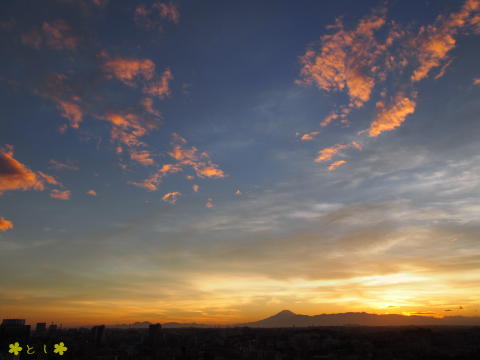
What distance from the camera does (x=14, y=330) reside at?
2522 inches

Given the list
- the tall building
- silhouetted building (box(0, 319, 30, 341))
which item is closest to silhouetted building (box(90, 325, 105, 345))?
the tall building

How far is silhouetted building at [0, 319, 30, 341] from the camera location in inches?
2487

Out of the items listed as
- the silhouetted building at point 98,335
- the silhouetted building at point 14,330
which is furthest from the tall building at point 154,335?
the silhouetted building at point 14,330

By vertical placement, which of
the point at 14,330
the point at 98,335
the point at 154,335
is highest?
the point at 14,330

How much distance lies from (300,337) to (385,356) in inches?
1071

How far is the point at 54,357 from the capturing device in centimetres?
5766

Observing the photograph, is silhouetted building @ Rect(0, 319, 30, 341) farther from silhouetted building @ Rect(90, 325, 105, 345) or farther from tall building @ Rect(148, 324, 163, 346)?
tall building @ Rect(148, 324, 163, 346)

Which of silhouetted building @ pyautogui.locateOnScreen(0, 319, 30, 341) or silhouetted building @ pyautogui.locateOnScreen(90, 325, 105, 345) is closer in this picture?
silhouetted building @ pyautogui.locateOnScreen(0, 319, 30, 341)

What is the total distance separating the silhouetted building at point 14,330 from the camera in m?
63.2

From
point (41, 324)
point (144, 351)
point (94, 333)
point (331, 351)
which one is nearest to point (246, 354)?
point (331, 351)

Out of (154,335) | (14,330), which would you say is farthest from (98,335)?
(14,330)

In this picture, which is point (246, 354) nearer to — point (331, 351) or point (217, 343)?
point (331, 351)

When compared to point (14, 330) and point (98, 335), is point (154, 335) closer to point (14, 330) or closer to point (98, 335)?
point (98, 335)

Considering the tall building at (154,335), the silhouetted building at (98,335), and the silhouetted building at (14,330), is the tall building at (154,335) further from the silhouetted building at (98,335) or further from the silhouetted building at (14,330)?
the silhouetted building at (14,330)
